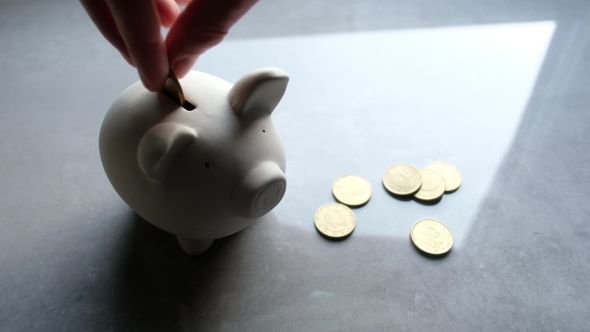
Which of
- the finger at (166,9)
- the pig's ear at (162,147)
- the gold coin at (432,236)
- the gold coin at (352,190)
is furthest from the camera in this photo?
the gold coin at (352,190)

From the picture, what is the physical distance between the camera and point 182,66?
101 centimetres

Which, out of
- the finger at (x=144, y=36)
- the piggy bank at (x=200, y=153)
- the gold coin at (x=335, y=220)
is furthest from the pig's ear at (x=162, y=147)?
the gold coin at (x=335, y=220)

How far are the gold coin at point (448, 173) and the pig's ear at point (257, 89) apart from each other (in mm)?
686

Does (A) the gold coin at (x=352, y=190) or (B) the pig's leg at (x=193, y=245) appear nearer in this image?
(B) the pig's leg at (x=193, y=245)

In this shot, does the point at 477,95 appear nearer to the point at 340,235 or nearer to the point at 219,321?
the point at 340,235

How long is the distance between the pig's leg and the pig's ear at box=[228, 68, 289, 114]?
39 cm

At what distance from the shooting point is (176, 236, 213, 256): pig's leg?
1204 mm

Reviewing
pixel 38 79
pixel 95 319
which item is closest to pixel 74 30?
pixel 38 79

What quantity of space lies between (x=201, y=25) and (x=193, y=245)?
23.5 inches

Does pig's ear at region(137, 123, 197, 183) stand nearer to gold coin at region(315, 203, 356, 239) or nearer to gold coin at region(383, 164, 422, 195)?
gold coin at region(315, 203, 356, 239)

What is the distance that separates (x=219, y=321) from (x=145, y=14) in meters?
0.74

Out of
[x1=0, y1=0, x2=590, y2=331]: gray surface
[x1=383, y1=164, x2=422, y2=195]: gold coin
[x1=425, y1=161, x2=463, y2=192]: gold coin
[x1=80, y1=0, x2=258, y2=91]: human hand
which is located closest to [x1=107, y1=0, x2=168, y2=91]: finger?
[x1=80, y1=0, x2=258, y2=91]: human hand

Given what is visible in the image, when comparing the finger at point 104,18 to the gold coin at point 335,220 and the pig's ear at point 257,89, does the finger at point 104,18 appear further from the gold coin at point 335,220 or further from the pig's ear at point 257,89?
the gold coin at point 335,220

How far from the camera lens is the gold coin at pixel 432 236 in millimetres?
1282
